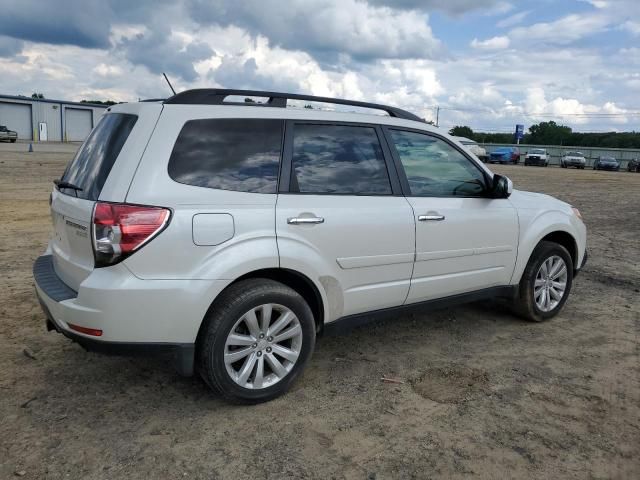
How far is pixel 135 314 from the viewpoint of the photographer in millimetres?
2998

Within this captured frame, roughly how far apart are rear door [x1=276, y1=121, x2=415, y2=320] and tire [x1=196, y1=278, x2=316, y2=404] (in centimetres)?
22

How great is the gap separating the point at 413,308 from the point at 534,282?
1439 mm

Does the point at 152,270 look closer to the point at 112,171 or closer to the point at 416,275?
the point at 112,171

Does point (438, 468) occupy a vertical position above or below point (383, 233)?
below

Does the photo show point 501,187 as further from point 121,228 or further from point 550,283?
point 121,228

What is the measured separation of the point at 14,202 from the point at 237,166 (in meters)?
9.78

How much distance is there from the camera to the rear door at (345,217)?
3.48 m

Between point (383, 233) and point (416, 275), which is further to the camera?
point (416, 275)

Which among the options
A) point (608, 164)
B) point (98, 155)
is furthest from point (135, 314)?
point (608, 164)

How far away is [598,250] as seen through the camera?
27.8 feet

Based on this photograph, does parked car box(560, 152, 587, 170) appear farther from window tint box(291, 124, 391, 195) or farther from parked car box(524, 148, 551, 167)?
window tint box(291, 124, 391, 195)

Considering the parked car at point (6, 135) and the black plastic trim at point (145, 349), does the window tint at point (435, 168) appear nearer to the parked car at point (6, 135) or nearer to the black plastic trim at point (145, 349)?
the black plastic trim at point (145, 349)

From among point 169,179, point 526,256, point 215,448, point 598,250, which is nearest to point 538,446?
point 215,448

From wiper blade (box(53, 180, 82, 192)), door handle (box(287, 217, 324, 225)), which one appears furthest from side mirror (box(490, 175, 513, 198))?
wiper blade (box(53, 180, 82, 192))
